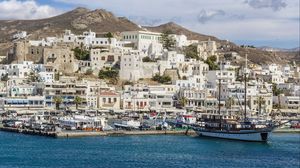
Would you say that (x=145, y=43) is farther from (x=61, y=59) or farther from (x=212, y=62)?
(x=61, y=59)

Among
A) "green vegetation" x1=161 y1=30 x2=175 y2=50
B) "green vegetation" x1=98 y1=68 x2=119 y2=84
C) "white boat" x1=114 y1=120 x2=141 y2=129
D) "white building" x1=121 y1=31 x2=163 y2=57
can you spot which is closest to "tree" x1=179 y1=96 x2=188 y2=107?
"green vegetation" x1=98 y1=68 x2=119 y2=84

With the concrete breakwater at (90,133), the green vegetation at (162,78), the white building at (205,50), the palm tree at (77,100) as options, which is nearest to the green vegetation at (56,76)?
the palm tree at (77,100)

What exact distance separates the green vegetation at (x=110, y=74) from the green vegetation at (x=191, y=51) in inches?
564

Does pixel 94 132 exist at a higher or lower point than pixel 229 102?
lower

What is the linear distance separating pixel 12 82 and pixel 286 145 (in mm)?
36431

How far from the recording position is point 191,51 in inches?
3824

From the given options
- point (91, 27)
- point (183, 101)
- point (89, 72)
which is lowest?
point (183, 101)

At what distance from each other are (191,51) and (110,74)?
16.8m

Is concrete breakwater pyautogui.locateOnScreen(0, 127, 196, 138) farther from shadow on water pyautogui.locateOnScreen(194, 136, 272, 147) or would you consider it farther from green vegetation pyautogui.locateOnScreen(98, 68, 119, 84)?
green vegetation pyautogui.locateOnScreen(98, 68, 119, 84)

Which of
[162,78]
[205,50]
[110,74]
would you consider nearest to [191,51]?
[205,50]

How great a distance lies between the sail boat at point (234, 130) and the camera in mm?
57406

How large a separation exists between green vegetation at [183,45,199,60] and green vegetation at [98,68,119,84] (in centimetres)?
1434

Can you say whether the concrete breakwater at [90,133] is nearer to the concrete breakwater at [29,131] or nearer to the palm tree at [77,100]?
the concrete breakwater at [29,131]

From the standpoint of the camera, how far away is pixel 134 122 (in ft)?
212
